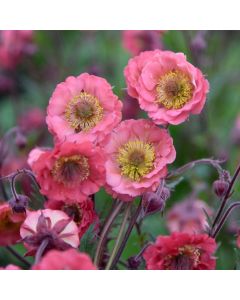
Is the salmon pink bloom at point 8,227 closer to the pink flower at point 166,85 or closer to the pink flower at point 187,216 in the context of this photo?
the pink flower at point 166,85

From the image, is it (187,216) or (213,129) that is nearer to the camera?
(187,216)

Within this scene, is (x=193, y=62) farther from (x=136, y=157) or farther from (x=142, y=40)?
(x=136, y=157)

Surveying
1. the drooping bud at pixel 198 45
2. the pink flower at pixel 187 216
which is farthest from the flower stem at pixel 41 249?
the drooping bud at pixel 198 45

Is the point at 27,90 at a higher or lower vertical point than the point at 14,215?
lower

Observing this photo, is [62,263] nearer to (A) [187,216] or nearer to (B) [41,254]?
(B) [41,254]

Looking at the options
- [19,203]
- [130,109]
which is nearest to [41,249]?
[19,203]

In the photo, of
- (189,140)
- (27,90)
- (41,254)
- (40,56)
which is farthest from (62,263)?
(40,56)
